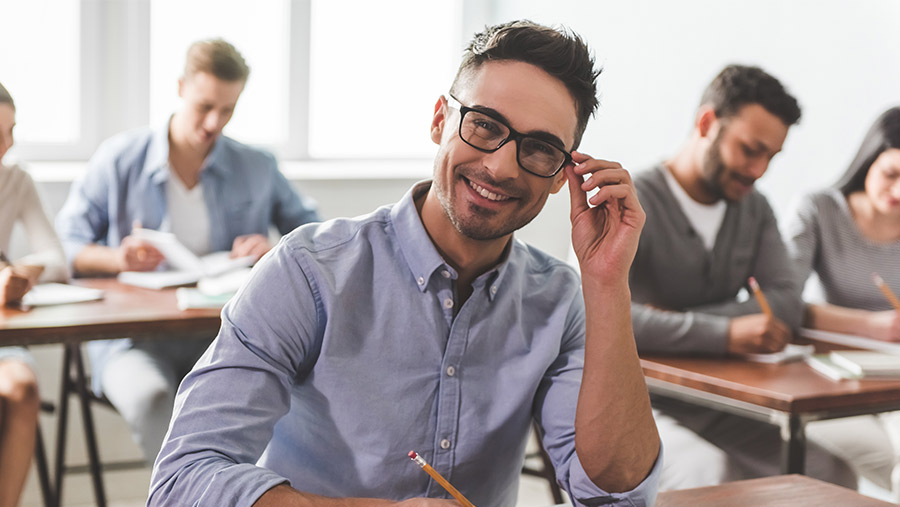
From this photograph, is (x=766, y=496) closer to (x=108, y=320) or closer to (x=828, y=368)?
(x=828, y=368)

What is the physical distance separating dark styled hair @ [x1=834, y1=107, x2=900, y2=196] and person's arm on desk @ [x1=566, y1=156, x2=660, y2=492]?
184 centimetres

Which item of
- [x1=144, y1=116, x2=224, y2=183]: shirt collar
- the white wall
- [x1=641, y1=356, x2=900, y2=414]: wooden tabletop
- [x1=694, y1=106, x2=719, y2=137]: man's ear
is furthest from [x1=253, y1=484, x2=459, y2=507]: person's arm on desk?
the white wall

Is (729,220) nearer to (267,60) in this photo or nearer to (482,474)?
(482,474)

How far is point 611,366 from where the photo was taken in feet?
4.57

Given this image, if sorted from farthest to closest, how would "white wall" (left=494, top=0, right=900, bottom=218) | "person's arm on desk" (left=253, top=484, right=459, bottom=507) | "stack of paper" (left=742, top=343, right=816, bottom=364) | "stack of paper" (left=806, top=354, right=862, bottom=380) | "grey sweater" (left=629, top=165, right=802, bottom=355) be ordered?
"white wall" (left=494, top=0, right=900, bottom=218) < "grey sweater" (left=629, top=165, right=802, bottom=355) < "stack of paper" (left=742, top=343, right=816, bottom=364) < "stack of paper" (left=806, top=354, right=862, bottom=380) < "person's arm on desk" (left=253, top=484, right=459, bottom=507)

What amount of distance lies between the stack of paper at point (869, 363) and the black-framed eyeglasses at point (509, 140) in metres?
1.20

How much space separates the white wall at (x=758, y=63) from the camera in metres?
3.54

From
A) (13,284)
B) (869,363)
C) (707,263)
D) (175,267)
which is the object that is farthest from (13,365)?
(869,363)

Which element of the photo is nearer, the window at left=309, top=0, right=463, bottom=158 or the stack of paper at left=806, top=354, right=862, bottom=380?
the stack of paper at left=806, top=354, right=862, bottom=380

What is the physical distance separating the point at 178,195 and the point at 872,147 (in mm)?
2250

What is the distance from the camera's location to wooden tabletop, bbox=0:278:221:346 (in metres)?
2.24

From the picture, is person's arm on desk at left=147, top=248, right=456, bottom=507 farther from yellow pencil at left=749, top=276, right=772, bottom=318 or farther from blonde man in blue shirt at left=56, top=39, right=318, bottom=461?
blonde man in blue shirt at left=56, top=39, right=318, bottom=461

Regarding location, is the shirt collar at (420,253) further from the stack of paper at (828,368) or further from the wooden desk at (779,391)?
the stack of paper at (828,368)

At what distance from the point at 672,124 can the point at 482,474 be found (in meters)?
2.92
